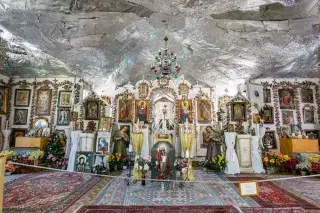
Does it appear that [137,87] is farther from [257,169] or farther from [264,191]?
[264,191]

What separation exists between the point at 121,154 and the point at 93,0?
23.4 ft

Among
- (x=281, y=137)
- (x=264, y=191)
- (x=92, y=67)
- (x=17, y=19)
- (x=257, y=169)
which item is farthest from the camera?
(x=281, y=137)

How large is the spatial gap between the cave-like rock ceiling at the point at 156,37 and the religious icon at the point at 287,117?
230 cm

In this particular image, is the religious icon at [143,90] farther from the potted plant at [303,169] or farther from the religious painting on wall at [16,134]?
the potted plant at [303,169]

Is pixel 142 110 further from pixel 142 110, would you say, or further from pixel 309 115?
pixel 309 115

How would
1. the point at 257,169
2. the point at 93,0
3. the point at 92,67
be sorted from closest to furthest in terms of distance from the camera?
1. the point at 93,0
2. the point at 257,169
3. the point at 92,67

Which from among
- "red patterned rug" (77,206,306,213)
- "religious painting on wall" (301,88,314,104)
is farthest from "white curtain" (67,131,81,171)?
"religious painting on wall" (301,88,314,104)

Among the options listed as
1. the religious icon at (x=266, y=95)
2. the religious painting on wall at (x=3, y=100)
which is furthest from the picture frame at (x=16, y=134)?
the religious icon at (x=266, y=95)

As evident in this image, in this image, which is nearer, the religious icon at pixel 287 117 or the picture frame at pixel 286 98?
the religious icon at pixel 287 117

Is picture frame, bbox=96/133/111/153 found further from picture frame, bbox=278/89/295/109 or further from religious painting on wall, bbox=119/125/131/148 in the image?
picture frame, bbox=278/89/295/109

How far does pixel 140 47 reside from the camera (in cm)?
1105

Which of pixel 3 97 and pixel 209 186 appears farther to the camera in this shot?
pixel 3 97

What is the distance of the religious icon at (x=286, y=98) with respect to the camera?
13.3 m

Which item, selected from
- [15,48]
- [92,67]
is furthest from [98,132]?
[15,48]
